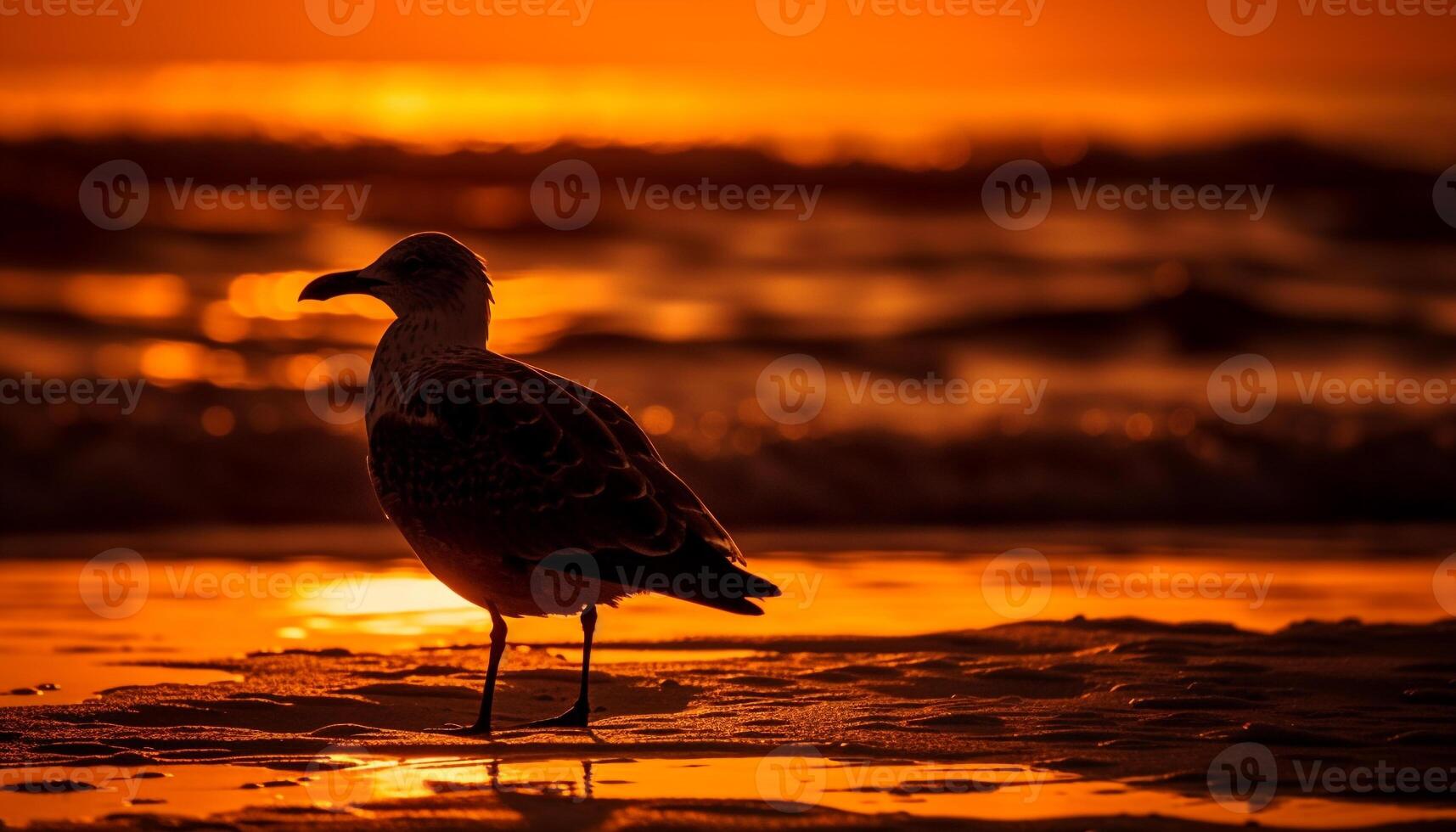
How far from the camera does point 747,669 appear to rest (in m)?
8.59

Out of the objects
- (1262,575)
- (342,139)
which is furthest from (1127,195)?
(1262,575)

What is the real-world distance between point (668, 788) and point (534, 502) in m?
1.72

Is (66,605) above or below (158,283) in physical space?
below

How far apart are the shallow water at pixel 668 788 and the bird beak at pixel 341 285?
9.43 feet

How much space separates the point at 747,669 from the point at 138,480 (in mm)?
8111

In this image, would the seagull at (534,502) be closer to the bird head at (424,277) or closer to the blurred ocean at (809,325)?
the bird head at (424,277)

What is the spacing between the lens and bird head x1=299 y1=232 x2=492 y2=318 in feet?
28.6

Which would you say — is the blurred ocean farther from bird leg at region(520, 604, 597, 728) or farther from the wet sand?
bird leg at region(520, 604, 597, 728)

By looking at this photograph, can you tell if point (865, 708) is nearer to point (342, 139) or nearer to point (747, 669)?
point (747, 669)

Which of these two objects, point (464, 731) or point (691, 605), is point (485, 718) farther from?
point (691, 605)

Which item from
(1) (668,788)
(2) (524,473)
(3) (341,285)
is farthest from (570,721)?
(3) (341,285)

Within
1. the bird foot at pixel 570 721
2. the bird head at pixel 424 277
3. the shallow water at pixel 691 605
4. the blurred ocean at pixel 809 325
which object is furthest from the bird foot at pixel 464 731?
Answer: the blurred ocean at pixel 809 325

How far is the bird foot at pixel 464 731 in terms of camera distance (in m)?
7.16

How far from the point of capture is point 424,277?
28.7 ft
